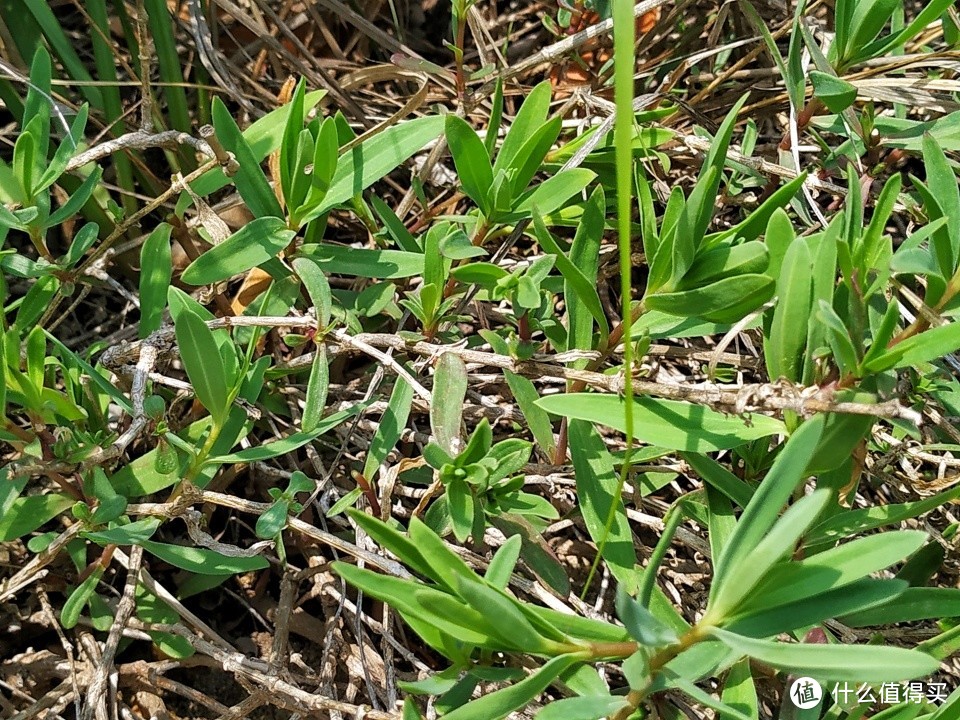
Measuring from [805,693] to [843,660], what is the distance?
0.52m

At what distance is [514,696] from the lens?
1058 millimetres

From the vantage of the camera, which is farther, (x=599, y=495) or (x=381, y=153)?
(x=381, y=153)

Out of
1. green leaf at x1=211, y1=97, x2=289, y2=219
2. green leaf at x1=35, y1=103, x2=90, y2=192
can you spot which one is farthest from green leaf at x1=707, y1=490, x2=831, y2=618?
green leaf at x1=35, y1=103, x2=90, y2=192

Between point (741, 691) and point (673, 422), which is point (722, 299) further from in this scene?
point (741, 691)

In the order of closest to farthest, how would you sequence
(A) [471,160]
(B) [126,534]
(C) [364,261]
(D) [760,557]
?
1. (D) [760,557]
2. (B) [126,534]
3. (A) [471,160]
4. (C) [364,261]

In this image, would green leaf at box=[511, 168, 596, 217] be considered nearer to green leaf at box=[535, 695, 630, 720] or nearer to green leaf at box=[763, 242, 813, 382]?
green leaf at box=[763, 242, 813, 382]

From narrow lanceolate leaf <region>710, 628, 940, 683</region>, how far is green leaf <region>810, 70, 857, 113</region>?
105 cm

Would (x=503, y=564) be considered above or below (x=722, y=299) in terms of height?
below

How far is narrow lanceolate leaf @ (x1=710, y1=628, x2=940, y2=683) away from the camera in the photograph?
2.92 feet

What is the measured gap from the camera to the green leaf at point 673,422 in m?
1.23

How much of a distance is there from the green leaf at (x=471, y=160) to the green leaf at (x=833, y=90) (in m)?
0.65

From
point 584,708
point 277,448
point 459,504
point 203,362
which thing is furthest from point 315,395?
point 584,708

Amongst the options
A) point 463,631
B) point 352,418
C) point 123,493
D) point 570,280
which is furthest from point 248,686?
point 570,280

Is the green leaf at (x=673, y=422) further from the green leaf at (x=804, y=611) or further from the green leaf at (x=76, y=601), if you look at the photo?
the green leaf at (x=76, y=601)
